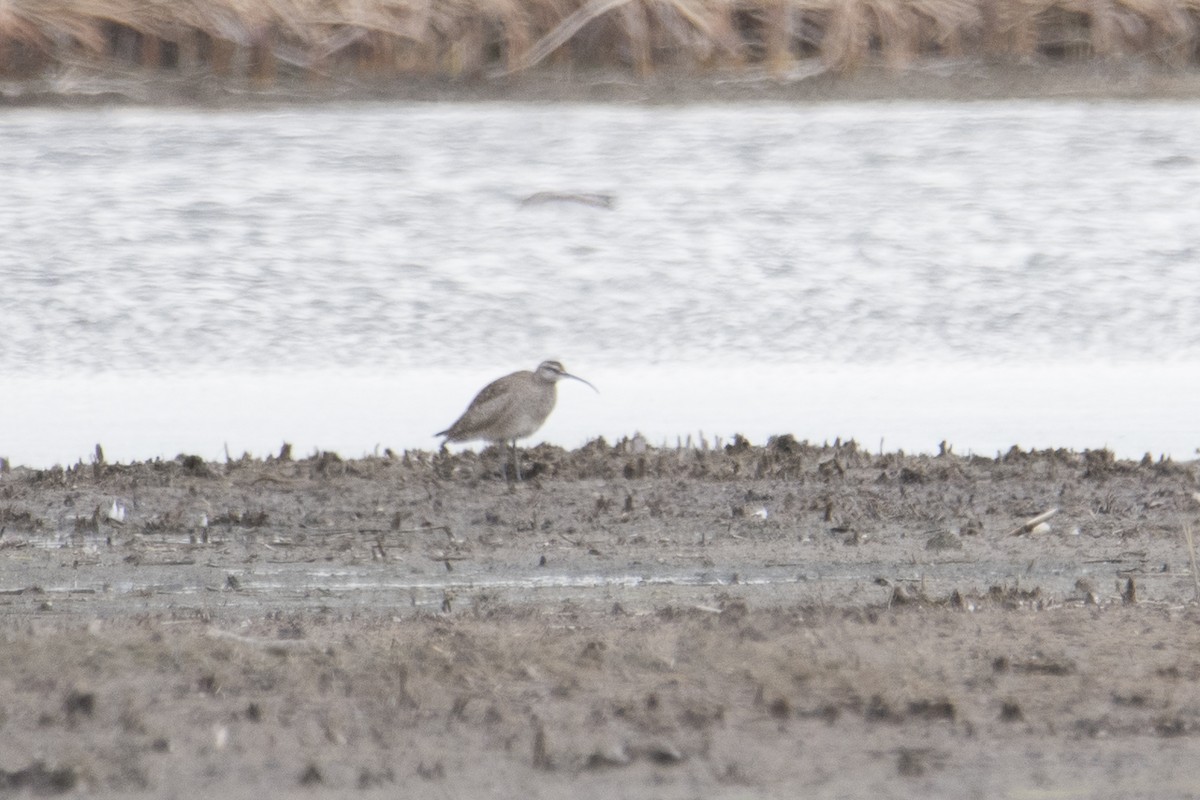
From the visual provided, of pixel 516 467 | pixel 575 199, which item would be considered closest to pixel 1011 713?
pixel 516 467

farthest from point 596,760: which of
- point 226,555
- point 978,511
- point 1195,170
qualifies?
point 1195,170

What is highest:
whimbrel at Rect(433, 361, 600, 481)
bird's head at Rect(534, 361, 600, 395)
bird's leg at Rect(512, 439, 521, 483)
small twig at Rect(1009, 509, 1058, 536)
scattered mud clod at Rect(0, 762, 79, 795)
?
bird's head at Rect(534, 361, 600, 395)

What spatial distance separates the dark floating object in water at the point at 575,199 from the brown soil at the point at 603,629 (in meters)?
6.03

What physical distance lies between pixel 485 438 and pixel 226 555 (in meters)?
2.51

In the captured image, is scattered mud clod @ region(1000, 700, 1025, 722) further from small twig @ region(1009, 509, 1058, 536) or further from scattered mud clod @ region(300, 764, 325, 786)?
small twig @ region(1009, 509, 1058, 536)

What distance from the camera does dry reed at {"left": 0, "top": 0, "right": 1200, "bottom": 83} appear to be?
1781 cm

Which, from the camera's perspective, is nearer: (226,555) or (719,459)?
(226,555)

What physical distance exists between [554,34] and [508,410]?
8.13 metres

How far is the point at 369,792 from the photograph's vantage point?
16.3 ft

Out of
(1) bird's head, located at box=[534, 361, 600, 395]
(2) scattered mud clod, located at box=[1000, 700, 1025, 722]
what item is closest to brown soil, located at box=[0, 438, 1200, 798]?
(2) scattered mud clod, located at box=[1000, 700, 1025, 722]

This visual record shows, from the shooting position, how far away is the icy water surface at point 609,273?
39.7 feet

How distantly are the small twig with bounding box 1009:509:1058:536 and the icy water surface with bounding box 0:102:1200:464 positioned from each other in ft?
7.42

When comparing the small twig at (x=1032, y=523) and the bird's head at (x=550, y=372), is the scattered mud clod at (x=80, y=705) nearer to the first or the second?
the small twig at (x=1032, y=523)

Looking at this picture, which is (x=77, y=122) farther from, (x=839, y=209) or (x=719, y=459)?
(x=719, y=459)
